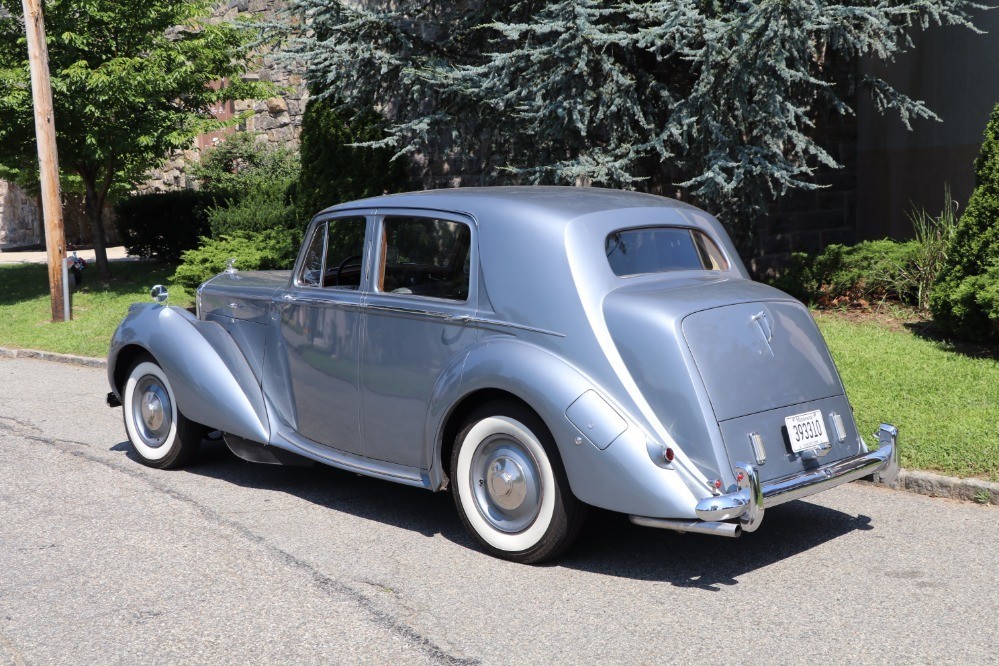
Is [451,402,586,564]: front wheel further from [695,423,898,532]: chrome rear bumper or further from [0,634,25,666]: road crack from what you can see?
[0,634,25,666]: road crack

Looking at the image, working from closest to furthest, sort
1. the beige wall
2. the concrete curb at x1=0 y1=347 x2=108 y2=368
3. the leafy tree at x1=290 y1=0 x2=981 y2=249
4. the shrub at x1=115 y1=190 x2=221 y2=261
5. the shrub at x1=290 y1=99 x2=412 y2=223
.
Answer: the leafy tree at x1=290 y1=0 x2=981 y2=249, the concrete curb at x1=0 y1=347 x2=108 y2=368, the beige wall, the shrub at x1=290 y1=99 x2=412 y2=223, the shrub at x1=115 y1=190 x2=221 y2=261

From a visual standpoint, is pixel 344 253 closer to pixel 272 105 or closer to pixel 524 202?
pixel 524 202

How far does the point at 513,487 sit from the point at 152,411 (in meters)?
3.03

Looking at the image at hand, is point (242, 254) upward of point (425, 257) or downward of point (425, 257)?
downward

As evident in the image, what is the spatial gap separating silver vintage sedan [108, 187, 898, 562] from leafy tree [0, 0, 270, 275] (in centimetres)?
1163

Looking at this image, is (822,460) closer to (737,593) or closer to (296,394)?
(737,593)

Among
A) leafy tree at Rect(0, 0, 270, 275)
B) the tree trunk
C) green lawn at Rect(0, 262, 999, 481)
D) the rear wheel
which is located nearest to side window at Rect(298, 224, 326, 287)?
the rear wheel

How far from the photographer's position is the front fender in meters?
6.25

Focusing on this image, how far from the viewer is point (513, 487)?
4.97 meters

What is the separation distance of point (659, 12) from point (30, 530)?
6.90 metres

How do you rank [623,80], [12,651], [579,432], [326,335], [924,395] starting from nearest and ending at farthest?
[12,651] → [579,432] → [326,335] → [924,395] → [623,80]

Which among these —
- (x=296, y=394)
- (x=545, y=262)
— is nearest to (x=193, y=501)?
(x=296, y=394)

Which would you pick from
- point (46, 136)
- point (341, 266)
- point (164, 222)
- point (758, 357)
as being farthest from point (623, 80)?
point (164, 222)

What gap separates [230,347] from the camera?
6.48m
